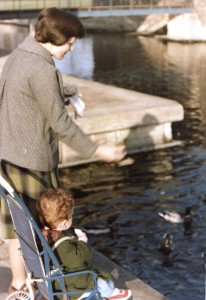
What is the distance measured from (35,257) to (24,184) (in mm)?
636

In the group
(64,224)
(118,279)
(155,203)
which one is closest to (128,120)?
(155,203)

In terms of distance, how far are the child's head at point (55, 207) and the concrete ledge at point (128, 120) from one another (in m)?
8.16

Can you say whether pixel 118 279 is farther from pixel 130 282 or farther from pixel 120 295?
pixel 120 295

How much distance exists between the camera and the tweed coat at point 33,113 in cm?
422

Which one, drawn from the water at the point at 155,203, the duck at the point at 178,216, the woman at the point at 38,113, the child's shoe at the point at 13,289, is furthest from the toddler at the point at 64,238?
the duck at the point at 178,216

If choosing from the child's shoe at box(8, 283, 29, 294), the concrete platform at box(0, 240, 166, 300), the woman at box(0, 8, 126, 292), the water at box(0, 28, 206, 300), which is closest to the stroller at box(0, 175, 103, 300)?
the woman at box(0, 8, 126, 292)

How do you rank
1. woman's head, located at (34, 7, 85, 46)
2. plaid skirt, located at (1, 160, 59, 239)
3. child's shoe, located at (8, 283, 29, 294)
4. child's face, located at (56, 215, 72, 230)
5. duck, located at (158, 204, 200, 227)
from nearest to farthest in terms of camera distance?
woman's head, located at (34, 7, 85, 46), child's face, located at (56, 215, 72, 230), plaid skirt, located at (1, 160, 59, 239), child's shoe, located at (8, 283, 29, 294), duck, located at (158, 204, 200, 227)

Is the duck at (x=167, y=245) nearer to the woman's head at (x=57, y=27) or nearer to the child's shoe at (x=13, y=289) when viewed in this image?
the child's shoe at (x=13, y=289)

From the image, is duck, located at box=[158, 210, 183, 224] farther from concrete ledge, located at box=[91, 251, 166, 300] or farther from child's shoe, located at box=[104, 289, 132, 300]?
child's shoe, located at box=[104, 289, 132, 300]

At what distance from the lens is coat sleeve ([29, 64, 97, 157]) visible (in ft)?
13.8

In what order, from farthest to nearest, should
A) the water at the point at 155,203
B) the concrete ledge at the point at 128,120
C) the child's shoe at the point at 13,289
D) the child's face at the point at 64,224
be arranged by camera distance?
the concrete ledge at the point at 128,120 → the water at the point at 155,203 → the child's shoe at the point at 13,289 → the child's face at the point at 64,224

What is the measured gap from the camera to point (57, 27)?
419cm

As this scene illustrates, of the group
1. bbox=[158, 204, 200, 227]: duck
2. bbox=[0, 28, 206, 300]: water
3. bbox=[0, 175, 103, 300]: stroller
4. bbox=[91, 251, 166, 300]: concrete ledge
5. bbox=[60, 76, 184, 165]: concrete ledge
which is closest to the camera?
bbox=[0, 175, 103, 300]: stroller

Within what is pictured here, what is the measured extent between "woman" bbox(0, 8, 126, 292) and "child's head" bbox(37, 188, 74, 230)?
0.31 metres
